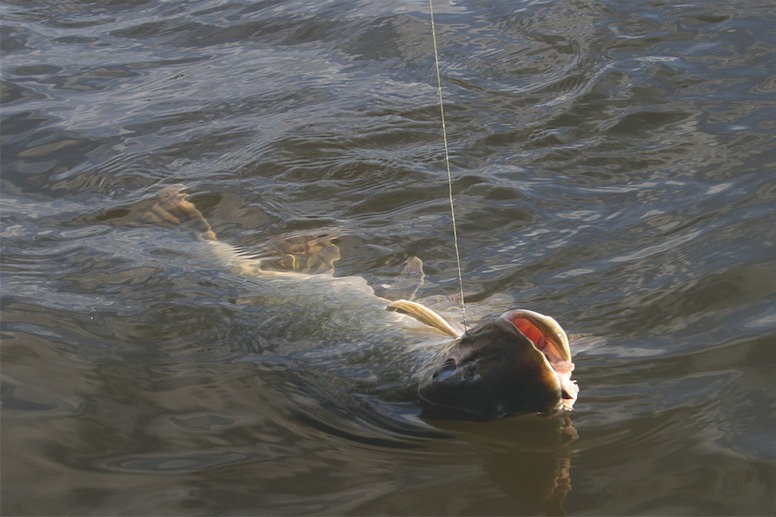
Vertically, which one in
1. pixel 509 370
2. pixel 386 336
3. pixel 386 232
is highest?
pixel 509 370

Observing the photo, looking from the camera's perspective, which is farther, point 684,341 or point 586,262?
point 586,262

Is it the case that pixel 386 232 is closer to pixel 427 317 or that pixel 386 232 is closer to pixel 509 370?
pixel 427 317

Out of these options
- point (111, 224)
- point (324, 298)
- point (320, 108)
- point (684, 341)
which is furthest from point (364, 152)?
point (684, 341)

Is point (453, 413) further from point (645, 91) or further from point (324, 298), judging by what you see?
point (645, 91)

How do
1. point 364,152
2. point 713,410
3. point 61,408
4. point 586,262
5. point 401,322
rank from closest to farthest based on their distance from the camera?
point 713,410 → point 61,408 → point 401,322 → point 586,262 → point 364,152

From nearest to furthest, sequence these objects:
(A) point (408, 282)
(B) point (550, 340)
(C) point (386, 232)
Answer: (B) point (550, 340) < (A) point (408, 282) < (C) point (386, 232)

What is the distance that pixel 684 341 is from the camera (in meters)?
4.18

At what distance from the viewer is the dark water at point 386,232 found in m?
3.54

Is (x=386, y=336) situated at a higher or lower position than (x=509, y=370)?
lower

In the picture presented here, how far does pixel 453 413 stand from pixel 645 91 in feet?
12.3

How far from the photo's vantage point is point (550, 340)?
3.28 meters

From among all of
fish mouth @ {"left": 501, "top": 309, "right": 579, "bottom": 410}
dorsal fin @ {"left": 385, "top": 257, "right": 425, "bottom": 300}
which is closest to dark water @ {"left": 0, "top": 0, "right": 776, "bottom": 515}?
dorsal fin @ {"left": 385, "top": 257, "right": 425, "bottom": 300}

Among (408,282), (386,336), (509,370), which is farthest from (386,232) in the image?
(509,370)

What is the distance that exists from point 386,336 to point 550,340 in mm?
1132
